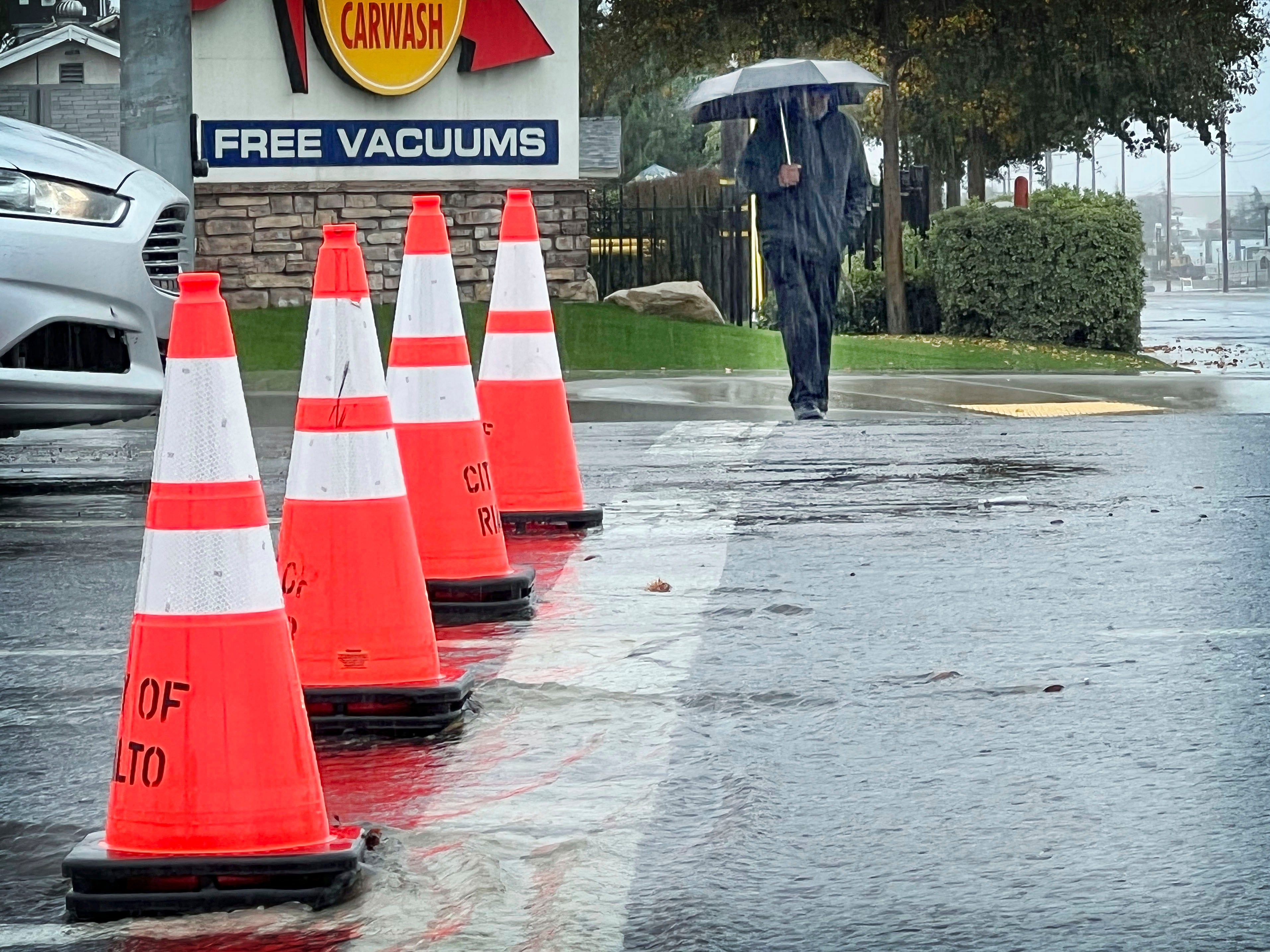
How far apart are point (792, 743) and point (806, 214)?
781cm

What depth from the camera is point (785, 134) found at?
12.4 metres

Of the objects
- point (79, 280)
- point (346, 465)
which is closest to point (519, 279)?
point (79, 280)

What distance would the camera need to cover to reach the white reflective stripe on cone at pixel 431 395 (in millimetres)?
6199

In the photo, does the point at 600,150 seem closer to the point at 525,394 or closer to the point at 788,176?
the point at 788,176

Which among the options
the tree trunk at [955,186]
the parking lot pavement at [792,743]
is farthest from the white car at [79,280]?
the tree trunk at [955,186]

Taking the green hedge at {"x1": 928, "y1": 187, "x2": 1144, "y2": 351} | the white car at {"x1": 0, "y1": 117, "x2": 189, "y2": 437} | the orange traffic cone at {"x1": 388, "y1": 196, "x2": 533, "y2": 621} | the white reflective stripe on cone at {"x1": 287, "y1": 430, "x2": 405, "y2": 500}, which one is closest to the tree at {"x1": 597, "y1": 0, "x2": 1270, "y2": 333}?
the green hedge at {"x1": 928, "y1": 187, "x2": 1144, "y2": 351}

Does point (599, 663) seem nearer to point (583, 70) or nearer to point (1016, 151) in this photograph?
point (583, 70)

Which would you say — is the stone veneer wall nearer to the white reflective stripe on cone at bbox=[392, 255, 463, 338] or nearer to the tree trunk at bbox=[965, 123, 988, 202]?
the tree trunk at bbox=[965, 123, 988, 202]

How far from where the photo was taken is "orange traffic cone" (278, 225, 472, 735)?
482 centimetres

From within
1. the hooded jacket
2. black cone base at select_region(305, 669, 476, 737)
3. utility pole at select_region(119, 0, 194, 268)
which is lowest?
black cone base at select_region(305, 669, 476, 737)

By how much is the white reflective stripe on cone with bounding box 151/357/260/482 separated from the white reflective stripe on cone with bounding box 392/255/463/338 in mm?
2138

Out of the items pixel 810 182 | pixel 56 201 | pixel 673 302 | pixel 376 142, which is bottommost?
pixel 673 302

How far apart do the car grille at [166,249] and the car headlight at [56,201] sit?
7.1 inches

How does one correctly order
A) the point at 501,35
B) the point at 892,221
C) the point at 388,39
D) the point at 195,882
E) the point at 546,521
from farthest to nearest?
1. the point at 892,221
2. the point at 501,35
3. the point at 388,39
4. the point at 546,521
5. the point at 195,882
